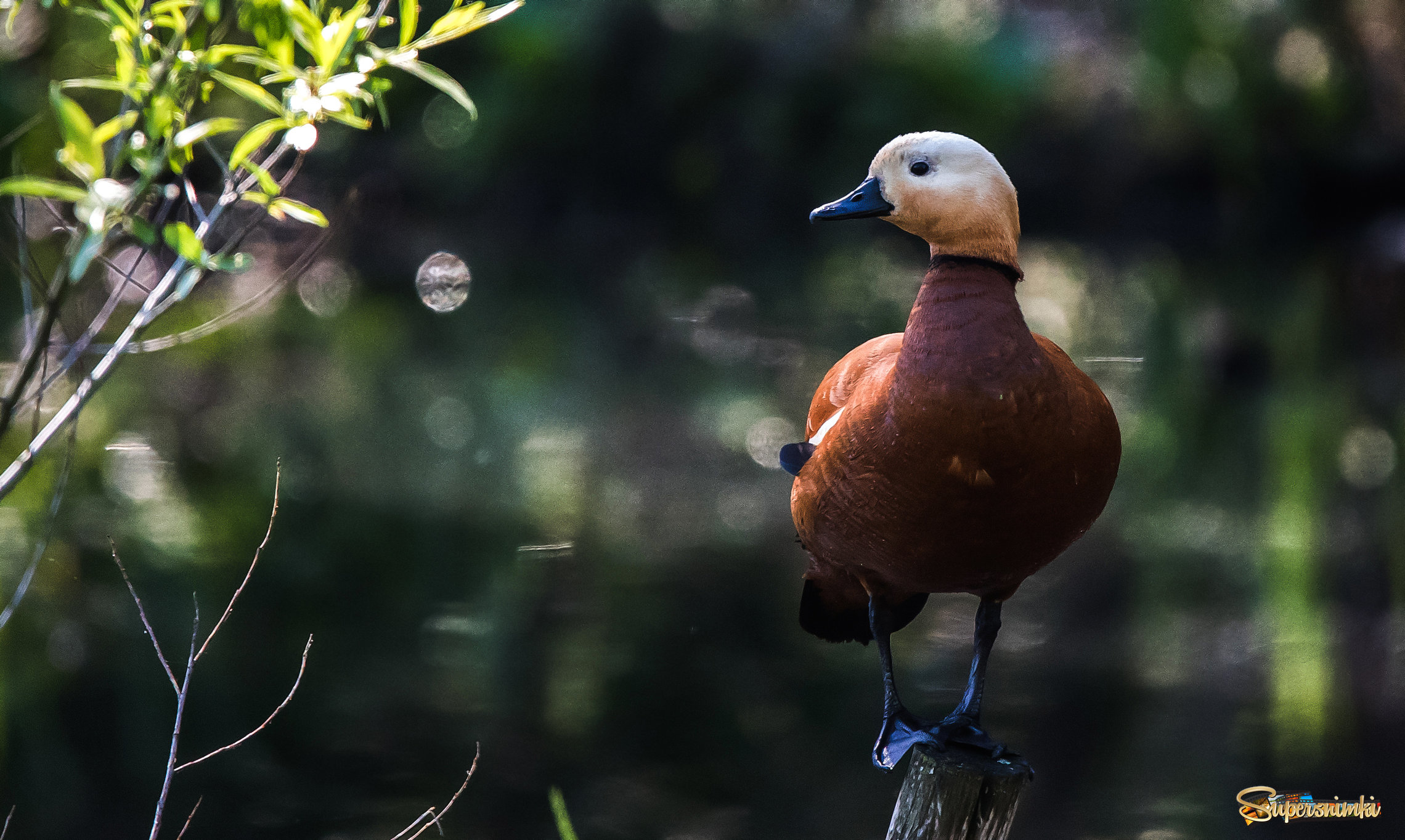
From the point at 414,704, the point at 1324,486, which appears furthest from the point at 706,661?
the point at 1324,486

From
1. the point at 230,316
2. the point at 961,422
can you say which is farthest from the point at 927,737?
the point at 230,316

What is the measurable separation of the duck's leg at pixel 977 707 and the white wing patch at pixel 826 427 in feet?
1.38

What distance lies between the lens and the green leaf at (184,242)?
1.19 metres

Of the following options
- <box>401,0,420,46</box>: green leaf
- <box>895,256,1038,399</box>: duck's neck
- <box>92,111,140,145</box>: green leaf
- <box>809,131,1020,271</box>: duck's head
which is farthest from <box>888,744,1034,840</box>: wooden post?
<box>92,111,140,145</box>: green leaf

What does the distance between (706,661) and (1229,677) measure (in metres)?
2.05

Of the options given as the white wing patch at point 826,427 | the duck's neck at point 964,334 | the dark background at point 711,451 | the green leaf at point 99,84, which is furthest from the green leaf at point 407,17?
the dark background at point 711,451

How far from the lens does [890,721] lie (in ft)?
7.75

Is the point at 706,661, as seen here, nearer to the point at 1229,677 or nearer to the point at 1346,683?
the point at 1229,677

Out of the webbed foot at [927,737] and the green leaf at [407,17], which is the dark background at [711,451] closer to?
the webbed foot at [927,737]

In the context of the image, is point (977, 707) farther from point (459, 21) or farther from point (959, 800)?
point (459, 21)

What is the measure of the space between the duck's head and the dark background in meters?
2.67

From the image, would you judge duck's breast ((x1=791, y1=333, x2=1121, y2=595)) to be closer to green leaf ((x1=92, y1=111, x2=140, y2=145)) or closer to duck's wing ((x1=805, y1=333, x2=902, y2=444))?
duck's wing ((x1=805, y1=333, x2=902, y2=444))

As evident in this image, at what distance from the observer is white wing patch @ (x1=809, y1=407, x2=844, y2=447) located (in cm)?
214

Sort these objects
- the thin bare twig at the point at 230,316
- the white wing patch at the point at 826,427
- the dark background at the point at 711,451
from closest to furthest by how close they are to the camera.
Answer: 1. the thin bare twig at the point at 230,316
2. the white wing patch at the point at 826,427
3. the dark background at the point at 711,451
